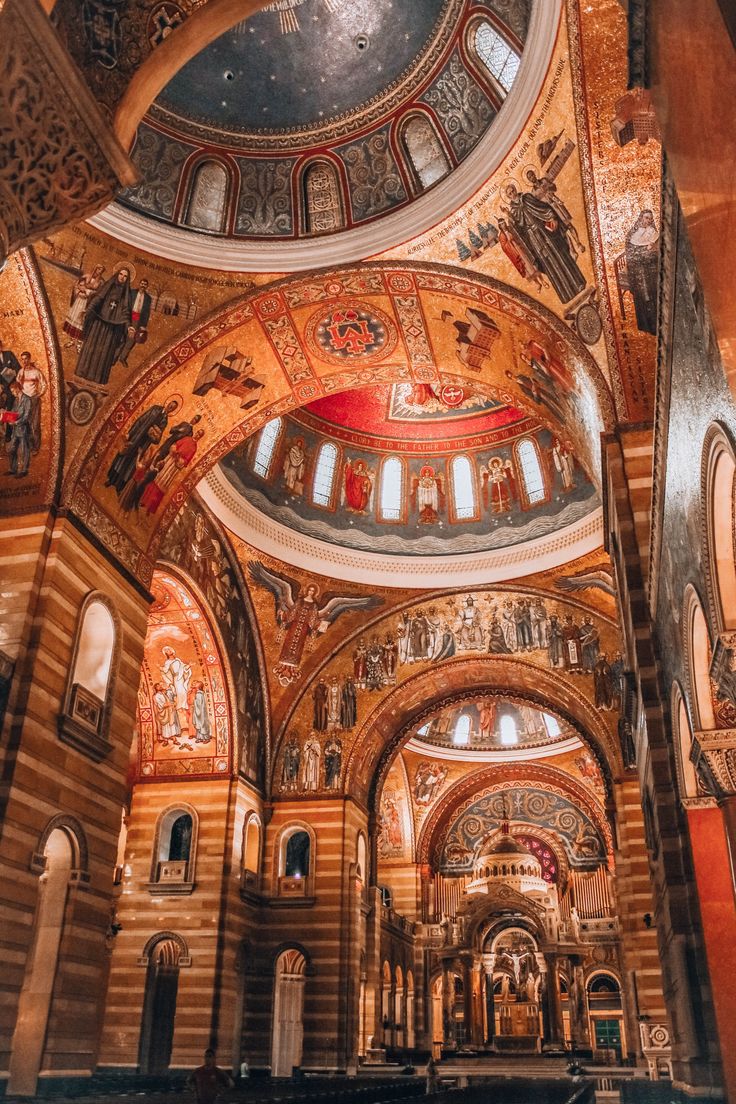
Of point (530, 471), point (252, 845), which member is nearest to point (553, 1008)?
point (252, 845)

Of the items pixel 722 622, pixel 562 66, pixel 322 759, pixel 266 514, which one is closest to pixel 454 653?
pixel 322 759

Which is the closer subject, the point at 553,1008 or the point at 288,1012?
the point at 288,1012

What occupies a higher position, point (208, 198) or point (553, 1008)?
point (208, 198)

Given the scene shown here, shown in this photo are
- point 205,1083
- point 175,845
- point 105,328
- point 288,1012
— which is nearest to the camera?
point 205,1083

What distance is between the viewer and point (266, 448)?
21.4 metres

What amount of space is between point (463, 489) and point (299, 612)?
5.26 metres

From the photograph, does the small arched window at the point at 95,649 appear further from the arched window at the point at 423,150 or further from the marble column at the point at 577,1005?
the marble column at the point at 577,1005

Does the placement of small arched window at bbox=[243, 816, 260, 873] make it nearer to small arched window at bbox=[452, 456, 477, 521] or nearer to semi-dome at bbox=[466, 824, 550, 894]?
Result: small arched window at bbox=[452, 456, 477, 521]

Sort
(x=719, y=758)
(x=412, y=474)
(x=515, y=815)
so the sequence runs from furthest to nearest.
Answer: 1. (x=515, y=815)
2. (x=412, y=474)
3. (x=719, y=758)

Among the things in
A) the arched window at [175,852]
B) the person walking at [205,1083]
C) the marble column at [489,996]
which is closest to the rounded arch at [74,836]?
the person walking at [205,1083]

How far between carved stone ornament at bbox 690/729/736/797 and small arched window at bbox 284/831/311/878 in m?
16.4

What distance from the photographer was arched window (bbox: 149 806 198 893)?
19203 mm

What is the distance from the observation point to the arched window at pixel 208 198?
13906mm

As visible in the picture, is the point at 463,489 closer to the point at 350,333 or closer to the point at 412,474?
the point at 412,474
